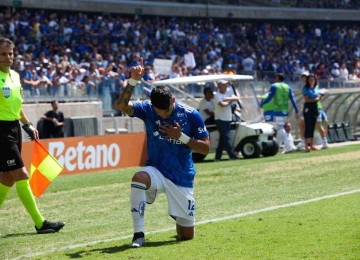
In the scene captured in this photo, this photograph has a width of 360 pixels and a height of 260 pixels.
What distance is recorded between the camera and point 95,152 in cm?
1891

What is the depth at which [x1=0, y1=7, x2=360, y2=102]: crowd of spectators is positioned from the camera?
2658 centimetres

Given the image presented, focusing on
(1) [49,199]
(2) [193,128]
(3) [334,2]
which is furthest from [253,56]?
(2) [193,128]

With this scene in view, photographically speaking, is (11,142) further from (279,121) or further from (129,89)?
(279,121)

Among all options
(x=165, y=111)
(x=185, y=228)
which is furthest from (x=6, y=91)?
(x=185, y=228)

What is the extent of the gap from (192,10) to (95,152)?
85.0ft

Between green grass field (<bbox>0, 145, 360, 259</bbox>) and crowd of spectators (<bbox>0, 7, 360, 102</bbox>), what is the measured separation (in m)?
10.9

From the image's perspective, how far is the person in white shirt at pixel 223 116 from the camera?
19719 mm

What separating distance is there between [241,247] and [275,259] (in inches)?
27.9

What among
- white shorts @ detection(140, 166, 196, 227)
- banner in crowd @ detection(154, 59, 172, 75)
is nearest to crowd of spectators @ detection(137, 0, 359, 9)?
banner in crowd @ detection(154, 59, 172, 75)

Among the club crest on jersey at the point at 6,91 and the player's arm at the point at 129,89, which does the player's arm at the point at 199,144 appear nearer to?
the player's arm at the point at 129,89

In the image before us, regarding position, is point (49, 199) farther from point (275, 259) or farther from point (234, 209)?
point (275, 259)

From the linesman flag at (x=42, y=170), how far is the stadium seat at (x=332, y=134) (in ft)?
54.0

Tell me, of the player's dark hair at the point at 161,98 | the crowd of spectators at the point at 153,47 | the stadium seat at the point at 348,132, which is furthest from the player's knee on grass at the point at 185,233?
the stadium seat at the point at 348,132

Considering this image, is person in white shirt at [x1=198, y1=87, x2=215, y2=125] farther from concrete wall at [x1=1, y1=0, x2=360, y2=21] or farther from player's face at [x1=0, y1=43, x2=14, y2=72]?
concrete wall at [x1=1, y1=0, x2=360, y2=21]
